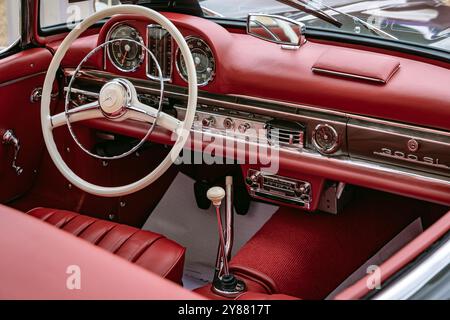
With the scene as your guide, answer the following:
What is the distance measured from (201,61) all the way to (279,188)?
1.69ft

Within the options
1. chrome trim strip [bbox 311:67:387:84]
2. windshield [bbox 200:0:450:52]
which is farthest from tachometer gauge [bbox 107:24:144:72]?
chrome trim strip [bbox 311:67:387:84]

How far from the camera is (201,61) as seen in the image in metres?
2.21

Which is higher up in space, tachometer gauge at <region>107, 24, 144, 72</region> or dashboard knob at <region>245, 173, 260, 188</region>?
tachometer gauge at <region>107, 24, 144, 72</region>

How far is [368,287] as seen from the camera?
3.52 feet

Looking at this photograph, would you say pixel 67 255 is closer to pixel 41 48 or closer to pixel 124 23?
pixel 124 23

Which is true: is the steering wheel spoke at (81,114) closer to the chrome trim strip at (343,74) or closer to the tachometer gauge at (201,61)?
the tachometer gauge at (201,61)

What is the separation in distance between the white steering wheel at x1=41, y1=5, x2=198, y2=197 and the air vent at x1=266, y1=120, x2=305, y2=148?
13.2 inches

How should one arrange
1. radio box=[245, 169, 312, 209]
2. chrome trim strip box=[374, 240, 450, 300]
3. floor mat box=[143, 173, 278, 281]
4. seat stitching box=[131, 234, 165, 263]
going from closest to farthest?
chrome trim strip box=[374, 240, 450, 300] → seat stitching box=[131, 234, 165, 263] → radio box=[245, 169, 312, 209] → floor mat box=[143, 173, 278, 281]

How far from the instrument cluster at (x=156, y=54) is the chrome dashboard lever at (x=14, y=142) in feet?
1.57

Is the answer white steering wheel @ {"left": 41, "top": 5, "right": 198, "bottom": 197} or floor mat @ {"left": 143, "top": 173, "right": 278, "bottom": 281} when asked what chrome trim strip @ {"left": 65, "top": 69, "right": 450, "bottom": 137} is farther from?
floor mat @ {"left": 143, "top": 173, "right": 278, "bottom": 281}

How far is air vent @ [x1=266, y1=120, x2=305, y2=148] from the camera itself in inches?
81.4

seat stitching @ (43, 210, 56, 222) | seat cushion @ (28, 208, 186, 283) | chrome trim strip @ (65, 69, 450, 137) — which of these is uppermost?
chrome trim strip @ (65, 69, 450, 137)
